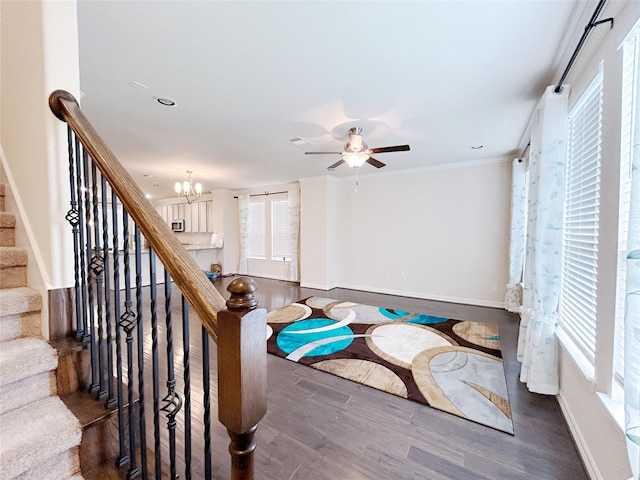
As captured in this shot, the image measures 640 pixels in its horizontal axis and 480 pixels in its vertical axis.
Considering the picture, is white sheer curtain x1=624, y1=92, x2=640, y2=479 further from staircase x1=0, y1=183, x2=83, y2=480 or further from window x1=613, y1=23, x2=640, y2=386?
staircase x1=0, y1=183, x2=83, y2=480

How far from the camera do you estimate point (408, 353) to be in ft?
9.50

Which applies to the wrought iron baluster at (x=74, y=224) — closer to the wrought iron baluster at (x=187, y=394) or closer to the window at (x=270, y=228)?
the wrought iron baluster at (x=187, y=394)

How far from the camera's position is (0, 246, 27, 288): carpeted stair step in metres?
1.28

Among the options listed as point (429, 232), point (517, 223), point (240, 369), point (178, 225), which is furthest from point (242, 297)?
point (178, 225)

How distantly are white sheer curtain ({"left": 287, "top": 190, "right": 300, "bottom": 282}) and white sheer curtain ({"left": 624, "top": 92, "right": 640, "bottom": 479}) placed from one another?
576cm

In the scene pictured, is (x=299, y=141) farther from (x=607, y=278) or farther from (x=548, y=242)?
(x=607, y=278)

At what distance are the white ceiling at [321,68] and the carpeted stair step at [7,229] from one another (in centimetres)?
124

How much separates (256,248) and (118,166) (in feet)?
21.5

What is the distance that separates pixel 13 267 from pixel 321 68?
222cm

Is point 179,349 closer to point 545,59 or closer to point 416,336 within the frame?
point 416,336

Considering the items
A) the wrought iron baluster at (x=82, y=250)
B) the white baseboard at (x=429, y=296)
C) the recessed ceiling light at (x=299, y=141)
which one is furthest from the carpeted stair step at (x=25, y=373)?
the white baseboard at (x=429, y=296)

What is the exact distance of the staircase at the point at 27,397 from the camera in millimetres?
874

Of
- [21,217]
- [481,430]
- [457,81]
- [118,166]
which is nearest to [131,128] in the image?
[21,217]

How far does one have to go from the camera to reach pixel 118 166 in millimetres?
981
